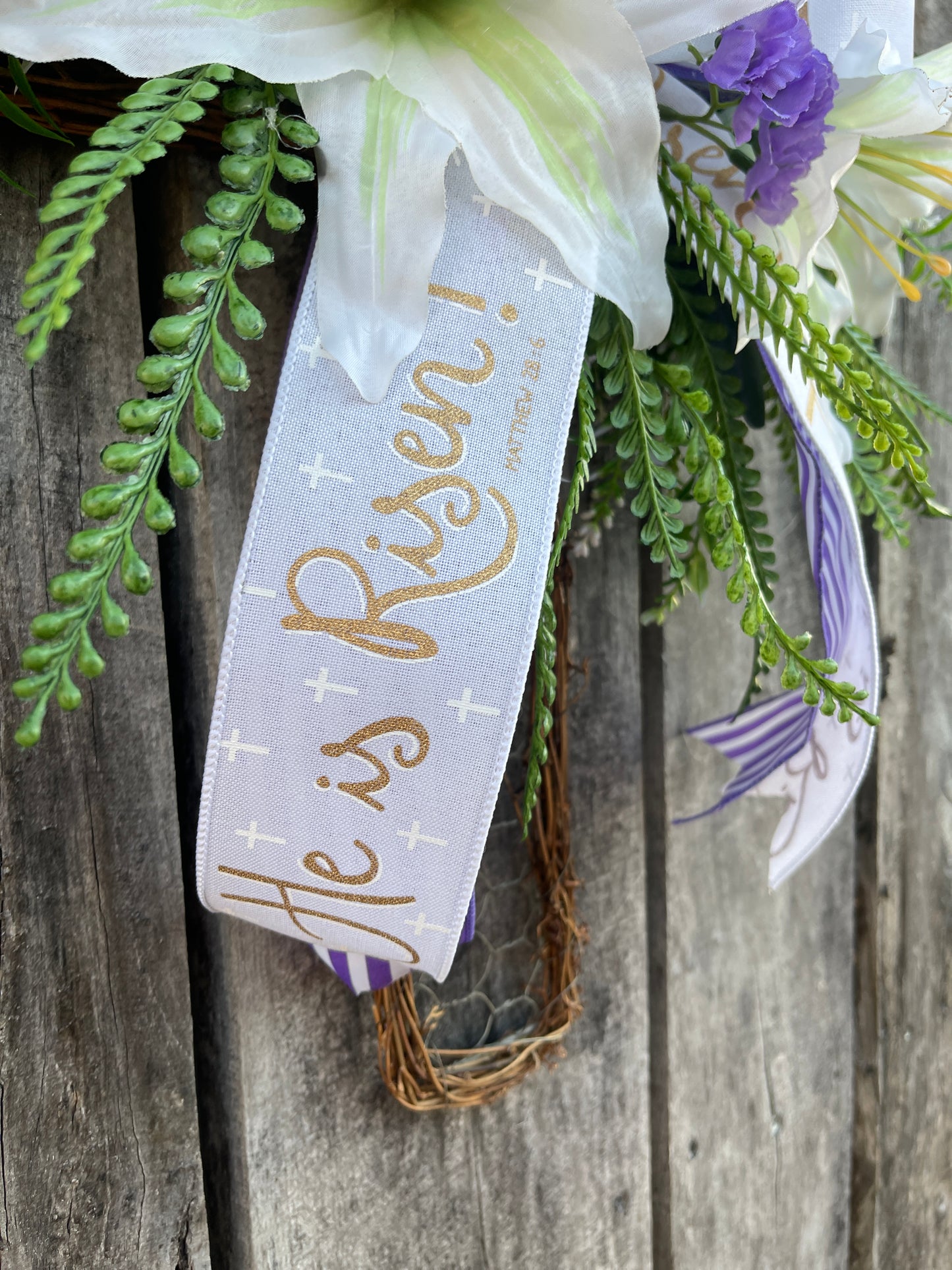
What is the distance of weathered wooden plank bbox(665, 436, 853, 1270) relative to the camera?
0.78 metres

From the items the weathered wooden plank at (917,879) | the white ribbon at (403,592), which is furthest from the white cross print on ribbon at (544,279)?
the weathered wooden plank at (917,879)

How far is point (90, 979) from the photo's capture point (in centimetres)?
56

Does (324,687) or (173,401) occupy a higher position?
(173,401)

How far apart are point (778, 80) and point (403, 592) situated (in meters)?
0.29

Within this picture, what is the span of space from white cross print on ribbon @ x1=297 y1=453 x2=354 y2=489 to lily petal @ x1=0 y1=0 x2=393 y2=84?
6.1 inches

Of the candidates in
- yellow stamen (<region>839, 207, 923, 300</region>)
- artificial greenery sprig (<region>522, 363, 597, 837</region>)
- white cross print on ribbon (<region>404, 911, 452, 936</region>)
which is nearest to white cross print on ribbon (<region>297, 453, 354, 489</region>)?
artificial greenery sprig (<region>522, 363, 597, 837</region>)

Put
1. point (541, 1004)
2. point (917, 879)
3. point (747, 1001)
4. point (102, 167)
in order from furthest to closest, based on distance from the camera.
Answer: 1. point (917, 879)
2. point (747, 1001)
3. point (541, 1004)
4. point (102, 167)

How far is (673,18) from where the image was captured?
1.42 feet

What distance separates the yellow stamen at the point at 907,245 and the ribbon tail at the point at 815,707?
9 centimetres

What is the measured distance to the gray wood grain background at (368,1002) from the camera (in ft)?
1.77

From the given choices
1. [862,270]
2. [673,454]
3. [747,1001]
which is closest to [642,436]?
[673,454]

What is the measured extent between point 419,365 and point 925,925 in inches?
31.0

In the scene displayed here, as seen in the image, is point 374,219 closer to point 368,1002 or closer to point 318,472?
point 318,472

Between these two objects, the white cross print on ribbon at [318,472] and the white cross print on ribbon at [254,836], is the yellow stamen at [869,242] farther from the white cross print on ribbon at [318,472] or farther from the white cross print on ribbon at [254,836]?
the white cross print on ribbon at [254,836]
